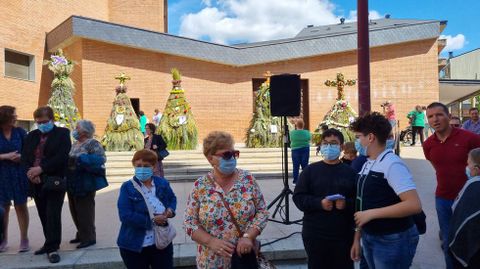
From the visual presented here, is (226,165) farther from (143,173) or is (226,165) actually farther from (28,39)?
(28,39)

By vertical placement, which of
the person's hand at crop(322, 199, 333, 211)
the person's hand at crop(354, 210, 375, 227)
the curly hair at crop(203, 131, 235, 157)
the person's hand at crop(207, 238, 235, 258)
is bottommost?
the person's hand at crop(207, 238, 235, 258)

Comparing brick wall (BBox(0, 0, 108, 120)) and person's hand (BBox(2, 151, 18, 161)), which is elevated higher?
brick wall (BBox(0, 0, 108, 120))

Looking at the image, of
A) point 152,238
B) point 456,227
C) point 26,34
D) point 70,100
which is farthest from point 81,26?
point 456,227

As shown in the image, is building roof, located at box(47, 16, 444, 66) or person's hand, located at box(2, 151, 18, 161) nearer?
person's hand, located at box(2, 151, 18, 161)

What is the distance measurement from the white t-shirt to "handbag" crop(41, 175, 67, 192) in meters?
3.64

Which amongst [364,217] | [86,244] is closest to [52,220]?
[86,244]

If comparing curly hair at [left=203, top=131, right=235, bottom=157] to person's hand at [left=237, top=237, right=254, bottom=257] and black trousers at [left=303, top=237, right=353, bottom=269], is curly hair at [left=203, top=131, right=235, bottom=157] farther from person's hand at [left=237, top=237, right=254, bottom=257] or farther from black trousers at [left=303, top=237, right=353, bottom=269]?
black trousers at [left=303, top=237, right=353, bottom=269]

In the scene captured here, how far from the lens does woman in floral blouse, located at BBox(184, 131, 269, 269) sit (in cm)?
283

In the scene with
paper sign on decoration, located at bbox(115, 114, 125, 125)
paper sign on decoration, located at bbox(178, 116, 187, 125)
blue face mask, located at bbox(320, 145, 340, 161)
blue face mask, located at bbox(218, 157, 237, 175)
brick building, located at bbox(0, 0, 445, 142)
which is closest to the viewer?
blue face mask, located at bbox(218, 157, 237, 175)

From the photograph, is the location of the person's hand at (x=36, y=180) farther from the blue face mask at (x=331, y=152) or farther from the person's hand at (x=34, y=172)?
the blue face mask at (x=331, y=152)

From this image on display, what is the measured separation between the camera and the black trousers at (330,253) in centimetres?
310

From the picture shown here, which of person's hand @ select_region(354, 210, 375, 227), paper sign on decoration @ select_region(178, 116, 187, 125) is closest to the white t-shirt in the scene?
person's hand @ select_region(354, 210, 375, 227)

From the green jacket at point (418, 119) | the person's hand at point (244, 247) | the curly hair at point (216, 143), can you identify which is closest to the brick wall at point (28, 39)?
the green jacket at point (418, 119)

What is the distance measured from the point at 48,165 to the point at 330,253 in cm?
346
